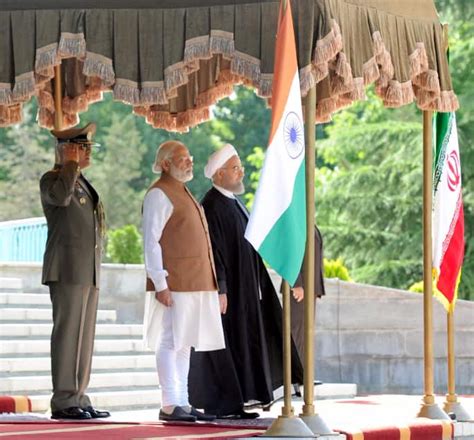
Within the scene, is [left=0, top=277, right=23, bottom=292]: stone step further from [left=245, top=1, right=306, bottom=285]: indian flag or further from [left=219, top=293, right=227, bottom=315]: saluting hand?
[left=245, top=1, right=306, bottom=285]: indian flag

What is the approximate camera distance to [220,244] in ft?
40.0

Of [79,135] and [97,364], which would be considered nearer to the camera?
[79,135]

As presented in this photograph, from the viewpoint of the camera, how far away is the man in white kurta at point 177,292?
11.4 m

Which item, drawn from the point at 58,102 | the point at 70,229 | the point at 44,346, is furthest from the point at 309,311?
the point at 44,346

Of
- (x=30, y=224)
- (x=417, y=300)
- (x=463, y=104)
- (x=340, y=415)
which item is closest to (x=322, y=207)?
(x=463, y=104)

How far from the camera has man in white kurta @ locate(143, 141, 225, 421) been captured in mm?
11430

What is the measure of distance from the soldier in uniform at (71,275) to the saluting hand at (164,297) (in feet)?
1.81

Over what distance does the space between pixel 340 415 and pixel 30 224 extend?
39.6 ft

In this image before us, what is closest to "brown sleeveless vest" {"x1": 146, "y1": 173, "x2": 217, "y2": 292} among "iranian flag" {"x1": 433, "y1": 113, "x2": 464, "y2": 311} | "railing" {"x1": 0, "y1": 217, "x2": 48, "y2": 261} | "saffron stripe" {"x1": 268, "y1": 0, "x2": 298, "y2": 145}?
"saffron stripe" {"x1": 268, "y1": 0, "x2": 298, "y2": 145}

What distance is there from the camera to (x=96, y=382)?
642 inches

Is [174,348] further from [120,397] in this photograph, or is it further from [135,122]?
[135,122]

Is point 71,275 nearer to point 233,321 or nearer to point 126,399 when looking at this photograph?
point 233,321

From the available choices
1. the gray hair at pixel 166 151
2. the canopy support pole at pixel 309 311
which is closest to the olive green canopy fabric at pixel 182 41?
the canopy support pole at pixel 309 311

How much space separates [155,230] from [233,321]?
3.69 ft
